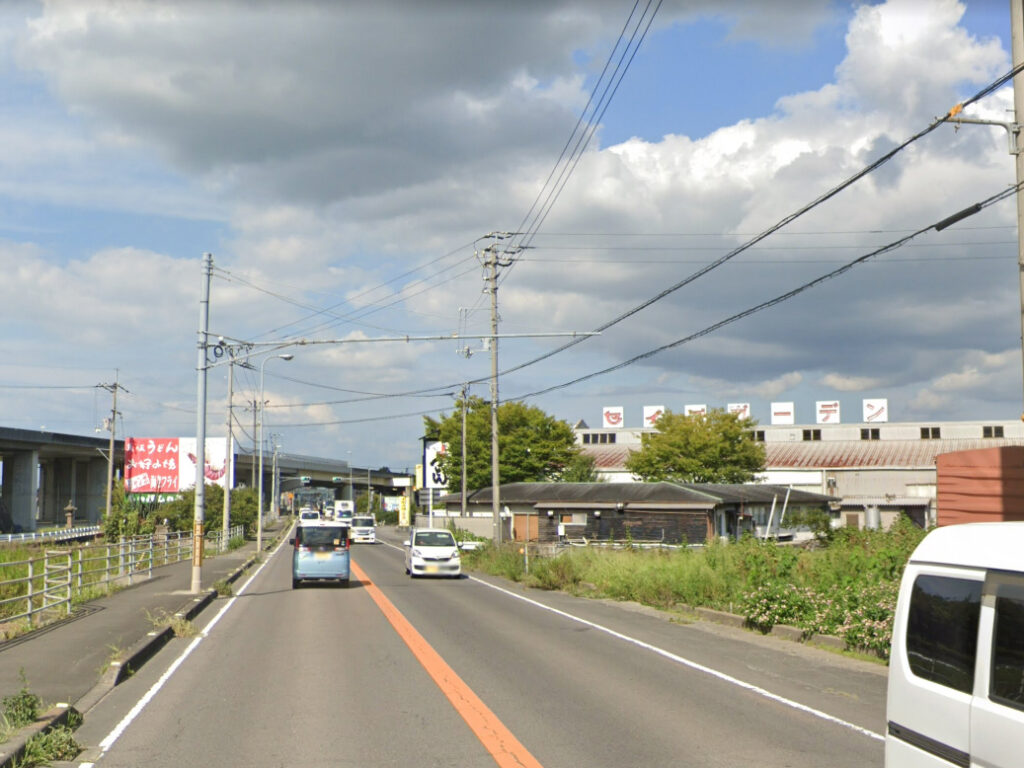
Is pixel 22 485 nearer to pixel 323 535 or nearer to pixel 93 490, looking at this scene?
pixel 93 490

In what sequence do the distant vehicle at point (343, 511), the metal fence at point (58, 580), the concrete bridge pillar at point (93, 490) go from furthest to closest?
the concrete bridge pillar at point (93, 490), the distant vehicle at point (343, 511), the metal fence at point (58, 580)

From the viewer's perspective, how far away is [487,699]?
10.4 metres

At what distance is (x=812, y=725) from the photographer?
9.23m

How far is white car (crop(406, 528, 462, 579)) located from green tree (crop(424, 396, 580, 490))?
37.6 metres

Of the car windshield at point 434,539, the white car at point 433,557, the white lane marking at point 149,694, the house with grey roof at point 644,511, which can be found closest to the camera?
the white lane marking at point 149,694

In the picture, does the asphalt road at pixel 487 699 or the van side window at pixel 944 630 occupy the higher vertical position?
the van side window at pixel 944 630

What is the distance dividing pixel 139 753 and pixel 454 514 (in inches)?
2644

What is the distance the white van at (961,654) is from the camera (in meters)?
4.36

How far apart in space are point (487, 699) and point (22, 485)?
8449cm

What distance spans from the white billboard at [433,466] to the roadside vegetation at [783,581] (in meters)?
52.7

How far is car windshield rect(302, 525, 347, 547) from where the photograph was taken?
2728cm

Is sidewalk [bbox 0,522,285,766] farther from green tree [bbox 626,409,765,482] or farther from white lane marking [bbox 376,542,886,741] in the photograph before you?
green tree [bbox 626,409,765,482]

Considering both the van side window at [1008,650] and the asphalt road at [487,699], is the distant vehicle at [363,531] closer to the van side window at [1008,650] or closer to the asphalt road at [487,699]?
the asphalt road at [487,699]

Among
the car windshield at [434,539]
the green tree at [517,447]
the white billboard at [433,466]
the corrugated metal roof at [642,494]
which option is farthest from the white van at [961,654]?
the white billboard at [433,466]
